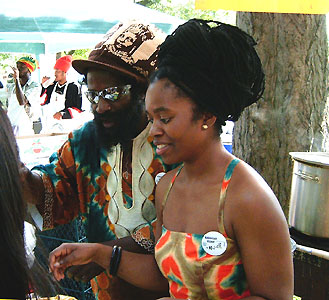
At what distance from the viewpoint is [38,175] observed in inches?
91.4

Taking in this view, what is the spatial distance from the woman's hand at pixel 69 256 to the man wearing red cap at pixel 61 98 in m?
6.40

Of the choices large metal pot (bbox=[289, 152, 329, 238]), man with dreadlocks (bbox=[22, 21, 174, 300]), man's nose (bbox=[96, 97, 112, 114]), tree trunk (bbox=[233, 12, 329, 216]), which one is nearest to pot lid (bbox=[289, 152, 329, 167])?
large metal pot (bbox=[289, 152, 329, 238])

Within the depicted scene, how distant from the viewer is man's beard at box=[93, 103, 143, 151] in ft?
7.34

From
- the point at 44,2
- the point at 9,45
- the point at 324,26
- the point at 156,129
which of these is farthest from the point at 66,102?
the point at 156,129

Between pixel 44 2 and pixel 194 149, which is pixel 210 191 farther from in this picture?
pixel 44 2

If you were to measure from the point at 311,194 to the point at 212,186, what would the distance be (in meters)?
1.52

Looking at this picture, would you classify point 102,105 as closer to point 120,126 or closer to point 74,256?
point 120,126

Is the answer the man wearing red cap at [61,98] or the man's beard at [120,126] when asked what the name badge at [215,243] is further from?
the man wearing red cap at [61,98]

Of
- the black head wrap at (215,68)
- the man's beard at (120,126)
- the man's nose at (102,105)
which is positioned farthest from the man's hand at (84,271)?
the black head wrap at (215,68)

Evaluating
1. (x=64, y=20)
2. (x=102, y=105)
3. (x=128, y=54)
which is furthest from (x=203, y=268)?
(x=64, y=20)

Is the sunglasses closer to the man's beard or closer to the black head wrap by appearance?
the man's beard

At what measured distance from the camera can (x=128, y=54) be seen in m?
2.23

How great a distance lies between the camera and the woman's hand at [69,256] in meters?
1.82

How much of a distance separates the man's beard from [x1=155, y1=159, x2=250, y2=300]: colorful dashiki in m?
0.74
